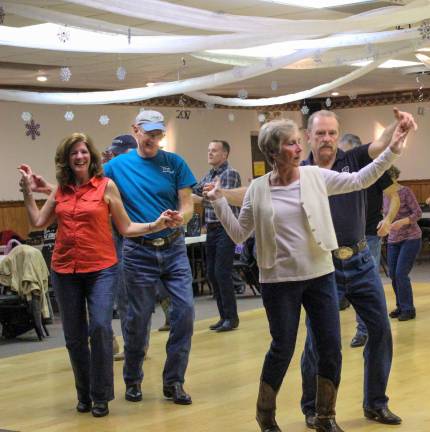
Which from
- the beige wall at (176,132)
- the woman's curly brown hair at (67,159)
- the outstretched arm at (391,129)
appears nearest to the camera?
the outstretched arm at (391,129)

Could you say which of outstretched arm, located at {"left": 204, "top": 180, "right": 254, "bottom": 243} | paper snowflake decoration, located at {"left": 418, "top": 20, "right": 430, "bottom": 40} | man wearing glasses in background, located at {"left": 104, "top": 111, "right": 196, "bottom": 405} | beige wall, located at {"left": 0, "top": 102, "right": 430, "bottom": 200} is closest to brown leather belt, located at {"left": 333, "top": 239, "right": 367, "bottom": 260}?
outstretched arm, located at {"left": 204, "top": 180, "right": 254, "bottom": 243}

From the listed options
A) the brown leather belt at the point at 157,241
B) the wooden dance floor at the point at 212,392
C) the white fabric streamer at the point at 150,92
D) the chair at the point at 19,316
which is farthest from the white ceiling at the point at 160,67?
the brown leather belt at the point at 157,241

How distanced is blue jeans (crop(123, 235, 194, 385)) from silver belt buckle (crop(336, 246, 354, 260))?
1.14 metres

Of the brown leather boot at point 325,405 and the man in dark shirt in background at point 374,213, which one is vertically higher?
the man in dark shirt in background at point 374,213

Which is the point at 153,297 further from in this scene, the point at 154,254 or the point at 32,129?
the point at 32,129

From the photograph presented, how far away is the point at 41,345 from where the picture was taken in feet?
28.1

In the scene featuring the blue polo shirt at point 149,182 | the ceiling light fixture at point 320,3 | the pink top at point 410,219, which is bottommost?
the pink top at point 410,219

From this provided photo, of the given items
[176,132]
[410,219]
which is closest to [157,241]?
[410,219]

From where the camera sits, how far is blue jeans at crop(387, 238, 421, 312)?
8.59 metres

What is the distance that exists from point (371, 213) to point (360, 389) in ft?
4.39

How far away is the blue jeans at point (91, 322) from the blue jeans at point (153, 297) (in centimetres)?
24

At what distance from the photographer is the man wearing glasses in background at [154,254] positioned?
17.8 ft

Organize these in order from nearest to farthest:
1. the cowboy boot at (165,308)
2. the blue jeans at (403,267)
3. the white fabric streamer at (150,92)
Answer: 1. the cowboy boot at (165,308)
2. the blue jeans at (403,267)
3. the white fabric streamer at (150,92)

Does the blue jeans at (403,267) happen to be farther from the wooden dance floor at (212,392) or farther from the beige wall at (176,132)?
the beige wall at (176,132)
